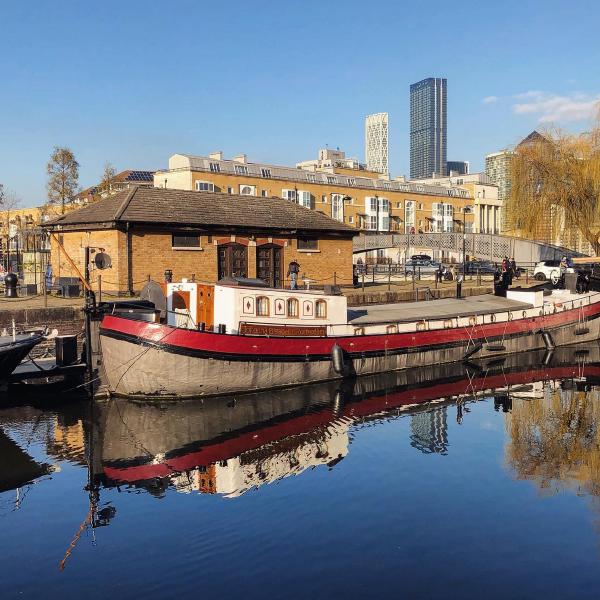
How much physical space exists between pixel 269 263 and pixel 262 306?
536 inches

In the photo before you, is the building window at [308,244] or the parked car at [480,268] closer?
the building window at [308,244]

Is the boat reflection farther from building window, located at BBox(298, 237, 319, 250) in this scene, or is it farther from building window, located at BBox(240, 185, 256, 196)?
building window, located at BBox(240, 185, 256, 196)

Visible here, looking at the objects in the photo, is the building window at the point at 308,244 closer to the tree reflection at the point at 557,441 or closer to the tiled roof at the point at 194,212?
the tiled roof at the point at 194,212

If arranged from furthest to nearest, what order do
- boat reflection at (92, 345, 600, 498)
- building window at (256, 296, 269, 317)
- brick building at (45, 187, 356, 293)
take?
brick building at (45, 187, 356, 293) → building window at (256, 296, 269, 317) → boat reflection at (92, 345, 600, 498)

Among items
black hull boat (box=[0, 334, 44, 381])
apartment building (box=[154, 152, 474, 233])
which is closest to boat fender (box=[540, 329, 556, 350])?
black hull boat (box=[0, 334, 44, 381])

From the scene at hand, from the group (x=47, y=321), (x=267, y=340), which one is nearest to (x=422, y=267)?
(x=267, y=340)

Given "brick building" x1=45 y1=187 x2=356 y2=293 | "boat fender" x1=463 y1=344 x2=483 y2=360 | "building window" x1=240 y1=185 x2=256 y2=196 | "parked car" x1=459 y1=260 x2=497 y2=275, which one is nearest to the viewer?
"boat fender" x1=463 y1=344 x2=483 y2=360

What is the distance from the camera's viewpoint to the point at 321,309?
76.9 ft

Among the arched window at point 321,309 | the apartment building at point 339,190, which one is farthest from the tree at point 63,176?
the arched window at point 321,309

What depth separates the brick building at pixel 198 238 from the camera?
30.6 meters

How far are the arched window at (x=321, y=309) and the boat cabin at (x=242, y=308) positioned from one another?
0.70 feet

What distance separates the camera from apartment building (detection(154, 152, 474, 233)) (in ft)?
235

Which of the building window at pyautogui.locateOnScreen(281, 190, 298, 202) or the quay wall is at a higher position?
the building window at pyautogui.locateOnScreen(281, 190, 298, 202)

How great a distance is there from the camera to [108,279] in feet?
100
